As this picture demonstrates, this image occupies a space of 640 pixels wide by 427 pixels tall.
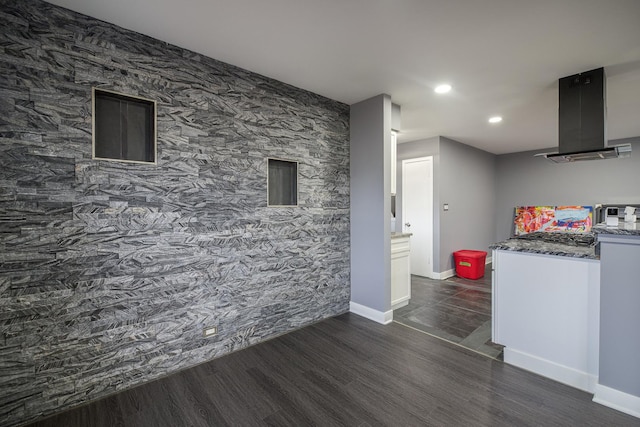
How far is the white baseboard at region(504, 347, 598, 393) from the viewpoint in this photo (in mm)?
2111

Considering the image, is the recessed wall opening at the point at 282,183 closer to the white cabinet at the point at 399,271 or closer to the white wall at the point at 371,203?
the white wall at the point at 371,203

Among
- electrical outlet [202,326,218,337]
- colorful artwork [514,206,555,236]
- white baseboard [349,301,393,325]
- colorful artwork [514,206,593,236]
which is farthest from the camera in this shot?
colorful artwork [514,206,555,236]

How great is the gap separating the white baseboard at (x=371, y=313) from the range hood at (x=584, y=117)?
8.41 feet

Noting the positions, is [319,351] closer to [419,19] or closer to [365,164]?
[365,164]

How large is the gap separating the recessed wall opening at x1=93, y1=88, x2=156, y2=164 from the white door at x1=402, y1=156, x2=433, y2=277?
183 inches

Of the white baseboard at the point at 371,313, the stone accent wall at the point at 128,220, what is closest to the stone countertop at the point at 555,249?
the white baseboard at the point at 371,313

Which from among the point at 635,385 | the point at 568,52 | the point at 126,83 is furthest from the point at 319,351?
the point at 568,52

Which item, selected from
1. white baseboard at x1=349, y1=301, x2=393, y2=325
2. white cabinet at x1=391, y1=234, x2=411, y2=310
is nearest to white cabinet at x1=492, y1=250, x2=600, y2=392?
white baseboard at x1=349, y1=301, x2=393, y2=325

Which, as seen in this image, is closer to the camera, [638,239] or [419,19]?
[638,239]

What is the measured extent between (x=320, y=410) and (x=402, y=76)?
3066 mm

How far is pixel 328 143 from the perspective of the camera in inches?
140

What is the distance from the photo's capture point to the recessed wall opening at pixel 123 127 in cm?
209

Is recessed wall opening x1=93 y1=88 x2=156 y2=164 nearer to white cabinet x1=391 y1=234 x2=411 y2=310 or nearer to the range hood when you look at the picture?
white cabinet x1=391 y1=234 x2=411 y2=310

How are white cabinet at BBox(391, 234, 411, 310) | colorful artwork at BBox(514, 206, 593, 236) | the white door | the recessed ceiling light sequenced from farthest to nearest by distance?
1. colorful artwork at BBox(514, 206, 593, 236)
2. the white door
3. white cabinet at BBox(391, 234, 411, 310)
4. the recessed ceiling light
